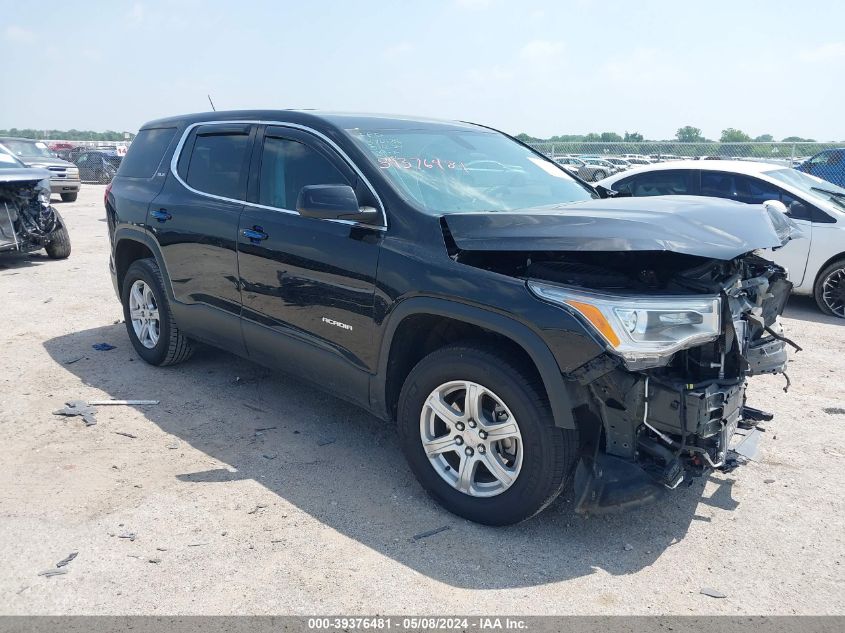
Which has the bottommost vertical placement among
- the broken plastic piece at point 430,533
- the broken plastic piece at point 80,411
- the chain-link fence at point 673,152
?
the broken plastic piece at point 430,533

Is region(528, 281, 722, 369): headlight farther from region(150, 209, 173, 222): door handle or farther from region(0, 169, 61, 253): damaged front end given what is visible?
region(0, 169, 61, 253): damaged front end

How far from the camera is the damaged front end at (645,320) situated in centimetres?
282

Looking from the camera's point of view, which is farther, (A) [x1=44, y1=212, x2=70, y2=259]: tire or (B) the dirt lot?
(A) [x1=44, y1=212, x2=70, y2=259]: tire

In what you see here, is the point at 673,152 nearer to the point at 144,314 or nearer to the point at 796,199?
the point at 796,199

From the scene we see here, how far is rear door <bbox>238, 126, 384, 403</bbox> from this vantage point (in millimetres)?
3689

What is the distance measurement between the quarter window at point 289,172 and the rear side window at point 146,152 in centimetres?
141

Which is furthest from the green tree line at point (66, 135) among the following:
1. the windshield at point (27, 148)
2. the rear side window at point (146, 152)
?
the rear side window at point (146, 152)

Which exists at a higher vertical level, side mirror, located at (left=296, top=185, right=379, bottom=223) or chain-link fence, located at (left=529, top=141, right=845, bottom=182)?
chain-link fence, located at (left=529, top=141, right=845, bottom=182)

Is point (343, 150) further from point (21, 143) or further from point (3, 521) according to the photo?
point (21, 143)

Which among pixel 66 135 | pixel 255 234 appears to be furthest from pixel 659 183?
pixel 66 135

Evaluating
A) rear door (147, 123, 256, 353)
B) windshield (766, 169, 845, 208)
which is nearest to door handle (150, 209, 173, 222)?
rear door (147, 123, 256, 353)

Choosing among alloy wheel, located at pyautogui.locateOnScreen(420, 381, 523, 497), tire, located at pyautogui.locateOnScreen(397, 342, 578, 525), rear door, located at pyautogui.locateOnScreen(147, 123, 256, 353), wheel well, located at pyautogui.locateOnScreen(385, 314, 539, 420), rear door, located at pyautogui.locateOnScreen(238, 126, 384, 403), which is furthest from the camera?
rear door, located at pyautogui.locateOnScreen(147, 123, 256, 353)

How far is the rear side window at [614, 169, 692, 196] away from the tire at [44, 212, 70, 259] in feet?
26.8

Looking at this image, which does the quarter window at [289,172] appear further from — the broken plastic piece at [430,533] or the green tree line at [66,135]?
the green tree line at [66,135]
